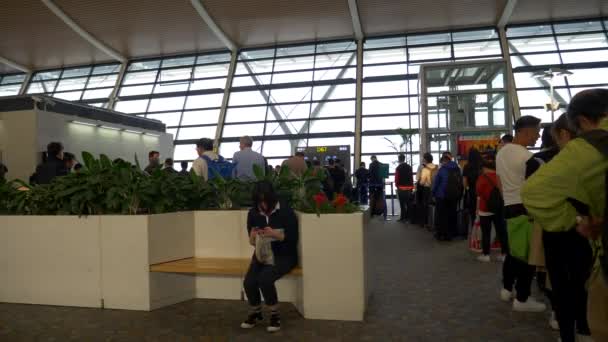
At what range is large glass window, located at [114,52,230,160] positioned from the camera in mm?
14578

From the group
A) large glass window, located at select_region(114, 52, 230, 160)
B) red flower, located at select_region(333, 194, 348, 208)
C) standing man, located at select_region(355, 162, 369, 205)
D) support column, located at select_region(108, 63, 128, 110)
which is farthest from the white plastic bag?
support column, located at select_region(108, 63, 128, 110)

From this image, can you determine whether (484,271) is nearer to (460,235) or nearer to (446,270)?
(446,270)

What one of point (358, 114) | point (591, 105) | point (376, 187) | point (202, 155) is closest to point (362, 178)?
point (376, 187)

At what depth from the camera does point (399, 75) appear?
13891 millimetres

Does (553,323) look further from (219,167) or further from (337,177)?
(337,177)

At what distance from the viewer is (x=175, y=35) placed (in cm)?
1534

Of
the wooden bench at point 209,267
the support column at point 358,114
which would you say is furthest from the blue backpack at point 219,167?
the support column at point 358,114

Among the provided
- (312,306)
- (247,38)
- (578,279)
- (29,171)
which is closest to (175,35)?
(247,38)

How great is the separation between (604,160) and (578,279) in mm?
866

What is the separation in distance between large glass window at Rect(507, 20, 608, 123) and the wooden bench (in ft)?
36.8

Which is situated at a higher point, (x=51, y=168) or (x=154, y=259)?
(x=51, y=168)

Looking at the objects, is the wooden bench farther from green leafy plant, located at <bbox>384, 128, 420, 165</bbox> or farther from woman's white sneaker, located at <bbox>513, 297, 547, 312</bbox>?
green leafy plant, located at <bbox>384, 128, 420, 165</bbox>

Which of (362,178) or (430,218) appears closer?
(430,218)

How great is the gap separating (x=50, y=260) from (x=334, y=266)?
2.45 m
